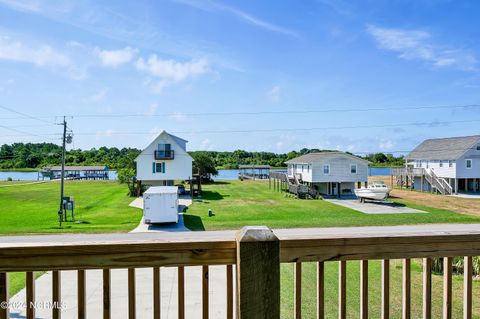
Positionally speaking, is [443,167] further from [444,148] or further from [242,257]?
[242,257]

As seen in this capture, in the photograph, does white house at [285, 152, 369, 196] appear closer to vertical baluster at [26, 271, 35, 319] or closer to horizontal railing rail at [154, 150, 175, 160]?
horizontal railing rail at [154, 150, 175, 160]

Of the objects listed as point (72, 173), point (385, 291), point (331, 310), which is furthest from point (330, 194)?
point (72, 173)

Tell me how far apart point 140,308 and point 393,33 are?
19.2 meters

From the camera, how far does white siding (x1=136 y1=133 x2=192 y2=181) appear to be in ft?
111

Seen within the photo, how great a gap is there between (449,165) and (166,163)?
31846 mm

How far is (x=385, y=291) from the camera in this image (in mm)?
1865

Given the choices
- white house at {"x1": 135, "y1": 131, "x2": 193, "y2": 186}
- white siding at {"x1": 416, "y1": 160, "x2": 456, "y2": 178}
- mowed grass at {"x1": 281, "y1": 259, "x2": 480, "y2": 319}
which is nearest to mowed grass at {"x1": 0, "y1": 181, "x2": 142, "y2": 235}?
white house at {"x1": 135, "y1": 131, "x2": 193, "y2": 186}

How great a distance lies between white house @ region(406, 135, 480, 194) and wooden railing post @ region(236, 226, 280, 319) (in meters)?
41.8

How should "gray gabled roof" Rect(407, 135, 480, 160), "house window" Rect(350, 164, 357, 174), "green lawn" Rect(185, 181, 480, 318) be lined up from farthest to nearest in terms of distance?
"gray gabled roof" Rect(407, 135, 480, 160), "house window" Rect(350, 164, 357, 174), "green lawn" Rect(185, 181, 480, 318)

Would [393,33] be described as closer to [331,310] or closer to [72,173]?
[331,310]

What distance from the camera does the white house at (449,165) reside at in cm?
3628

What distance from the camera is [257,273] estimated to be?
155 cm

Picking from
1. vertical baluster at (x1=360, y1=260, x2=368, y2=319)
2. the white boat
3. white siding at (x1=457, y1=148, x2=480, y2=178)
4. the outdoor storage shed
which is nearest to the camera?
vertical baluster at (x1=360, y1=260, x2=368, y2=319)

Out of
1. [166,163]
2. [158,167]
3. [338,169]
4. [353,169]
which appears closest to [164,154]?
[166,163]
